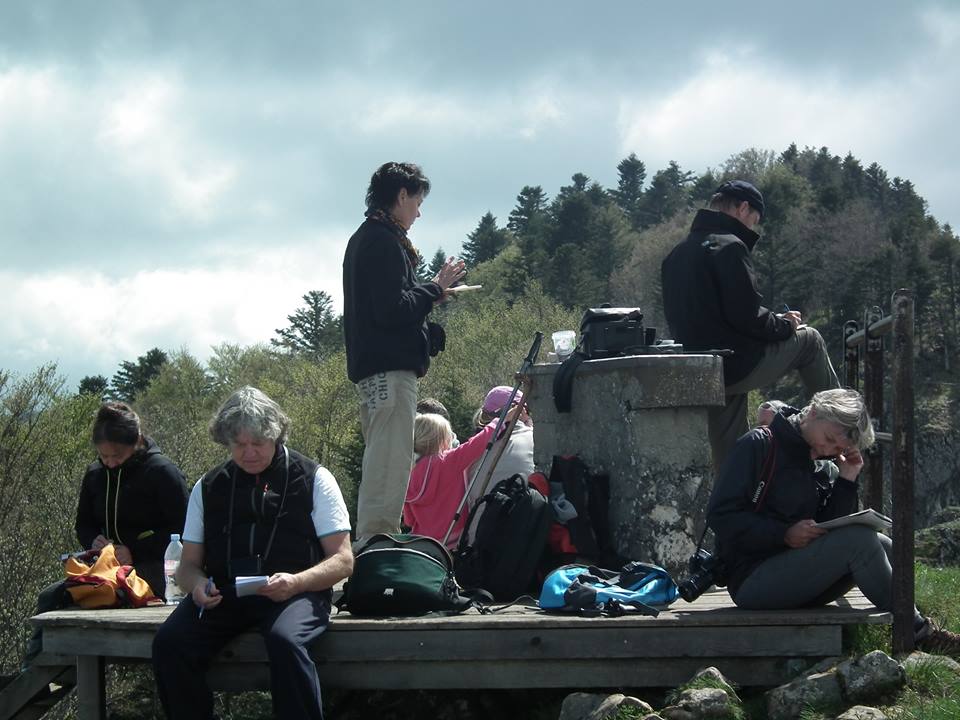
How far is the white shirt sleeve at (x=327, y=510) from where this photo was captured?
4656 mm

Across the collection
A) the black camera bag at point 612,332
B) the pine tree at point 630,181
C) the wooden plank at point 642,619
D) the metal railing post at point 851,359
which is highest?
the pine tree at point 630,181

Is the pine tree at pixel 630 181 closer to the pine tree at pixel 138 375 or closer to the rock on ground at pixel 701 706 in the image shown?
the pine tree at pixel 138 375

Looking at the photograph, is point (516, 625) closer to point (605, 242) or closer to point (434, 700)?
point (434, 700)

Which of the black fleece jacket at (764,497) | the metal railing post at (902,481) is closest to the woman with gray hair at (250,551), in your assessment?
the black fleece jacket at (764,497)

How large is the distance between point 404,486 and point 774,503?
2063mm

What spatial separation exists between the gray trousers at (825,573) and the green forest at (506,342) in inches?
727

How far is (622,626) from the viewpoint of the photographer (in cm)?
463

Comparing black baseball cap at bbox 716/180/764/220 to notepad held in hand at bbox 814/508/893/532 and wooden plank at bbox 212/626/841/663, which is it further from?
wooden plank at bbox 212/626/841/663

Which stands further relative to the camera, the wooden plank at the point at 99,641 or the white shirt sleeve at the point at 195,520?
the wooden plank at the point at 99,641

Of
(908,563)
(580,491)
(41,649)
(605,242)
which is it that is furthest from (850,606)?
(605,242)

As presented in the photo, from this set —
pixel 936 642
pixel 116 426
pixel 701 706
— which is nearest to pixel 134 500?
pixel 116 426

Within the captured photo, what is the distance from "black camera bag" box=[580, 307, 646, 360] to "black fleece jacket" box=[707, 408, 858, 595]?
150 cm

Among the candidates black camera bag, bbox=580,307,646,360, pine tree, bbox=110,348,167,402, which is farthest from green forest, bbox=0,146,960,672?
black camera bag, bbox=580,307,646,360

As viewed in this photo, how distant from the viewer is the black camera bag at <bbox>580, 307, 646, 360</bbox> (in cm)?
623
